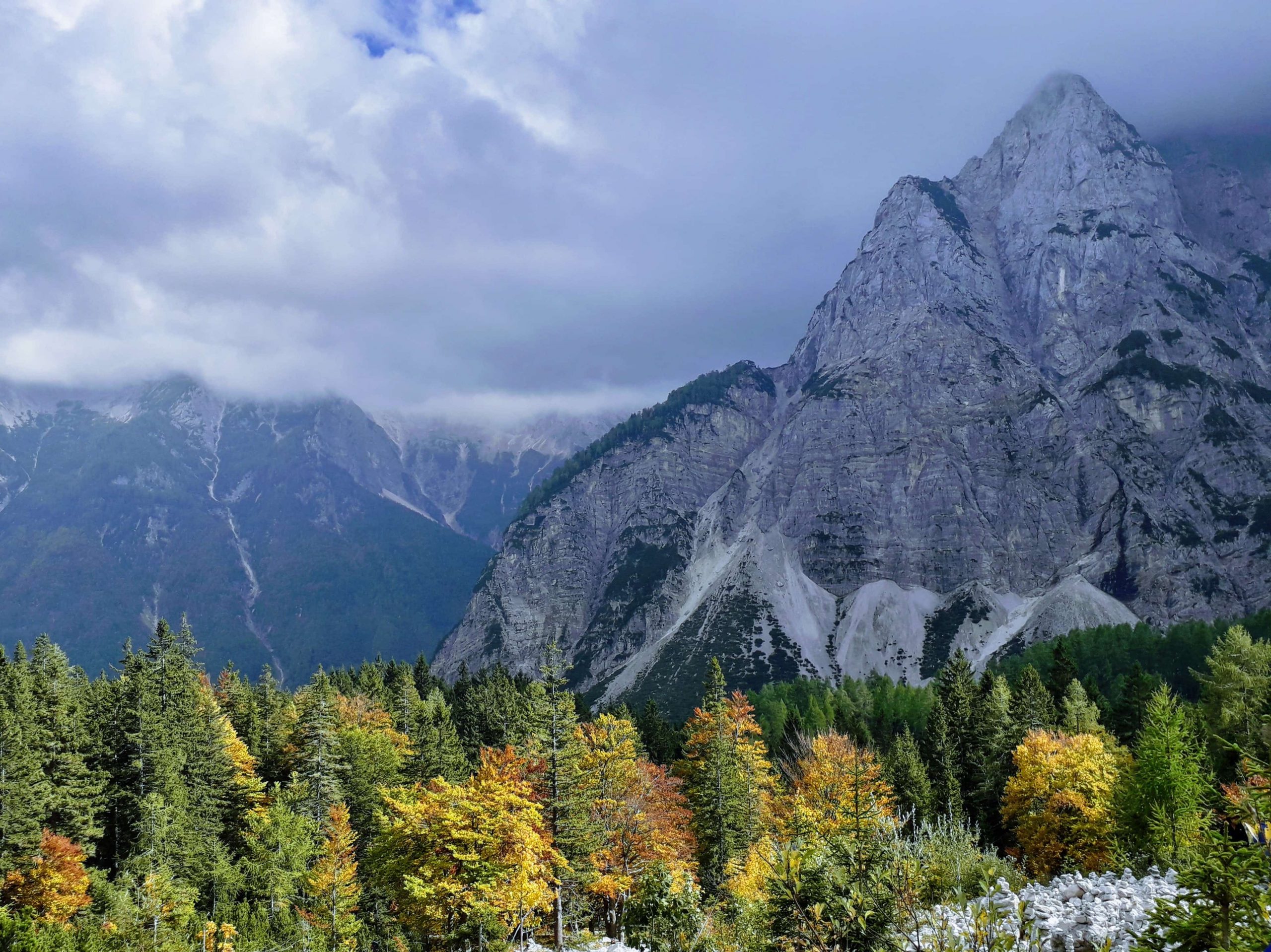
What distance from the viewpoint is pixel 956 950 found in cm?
899

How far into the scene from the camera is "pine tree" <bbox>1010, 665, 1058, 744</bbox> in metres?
64.4

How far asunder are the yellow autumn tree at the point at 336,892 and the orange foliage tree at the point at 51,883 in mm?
12471

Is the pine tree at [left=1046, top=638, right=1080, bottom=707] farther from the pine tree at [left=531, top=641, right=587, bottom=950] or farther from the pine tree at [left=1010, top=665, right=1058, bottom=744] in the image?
the pine tree at [left=531, top=641, right=587, bottom=950]

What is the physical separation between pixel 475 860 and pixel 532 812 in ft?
11.9

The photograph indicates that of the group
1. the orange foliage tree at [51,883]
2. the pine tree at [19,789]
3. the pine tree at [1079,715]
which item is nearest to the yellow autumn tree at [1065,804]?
the pine tree at [1079,715]

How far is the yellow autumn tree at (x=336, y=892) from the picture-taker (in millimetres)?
45312

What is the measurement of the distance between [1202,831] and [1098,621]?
22105cm

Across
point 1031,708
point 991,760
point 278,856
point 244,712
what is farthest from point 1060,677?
point 244,712

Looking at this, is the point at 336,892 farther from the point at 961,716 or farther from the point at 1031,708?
the point at 961,716

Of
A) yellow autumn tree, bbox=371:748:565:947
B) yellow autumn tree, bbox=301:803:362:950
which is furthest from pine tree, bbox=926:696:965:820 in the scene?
yellow autumn tree, bbox=301:803:362:950

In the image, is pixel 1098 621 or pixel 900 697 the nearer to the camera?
pixel 900 697

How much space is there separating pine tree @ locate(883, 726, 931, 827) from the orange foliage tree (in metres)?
55.9

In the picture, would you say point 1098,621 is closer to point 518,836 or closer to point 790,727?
point 790,727

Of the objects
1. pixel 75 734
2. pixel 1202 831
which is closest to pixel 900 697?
pixel 75 734
